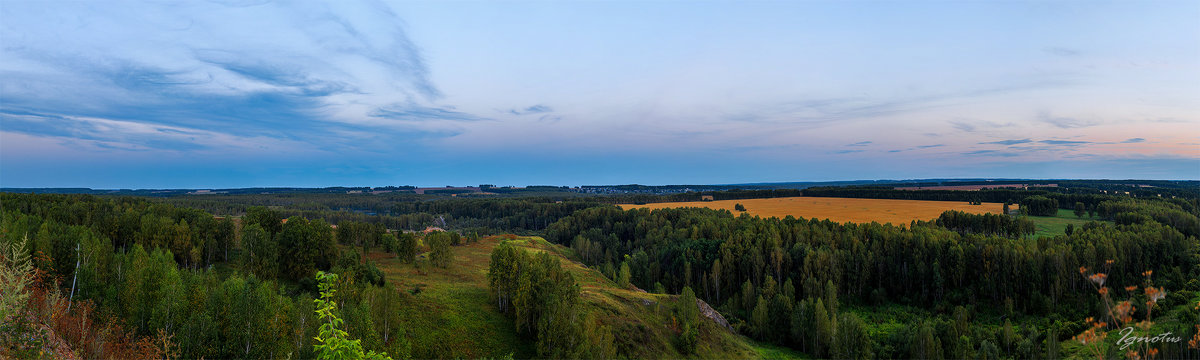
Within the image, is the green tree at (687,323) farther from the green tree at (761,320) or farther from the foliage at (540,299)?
the foliage at (540,299)

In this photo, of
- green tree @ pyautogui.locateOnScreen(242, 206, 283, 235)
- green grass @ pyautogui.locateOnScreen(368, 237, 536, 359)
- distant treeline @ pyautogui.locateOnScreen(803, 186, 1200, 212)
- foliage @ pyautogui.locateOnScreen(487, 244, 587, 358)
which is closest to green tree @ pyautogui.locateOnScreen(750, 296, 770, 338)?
foliage @ pyautogui.locateOnScreen(487, 244, 587, 358)

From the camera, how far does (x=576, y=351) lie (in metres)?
43.4

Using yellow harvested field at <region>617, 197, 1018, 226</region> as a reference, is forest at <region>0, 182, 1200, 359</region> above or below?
below

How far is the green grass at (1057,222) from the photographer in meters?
89.1

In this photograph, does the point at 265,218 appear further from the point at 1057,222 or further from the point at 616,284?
the point at 1057,222

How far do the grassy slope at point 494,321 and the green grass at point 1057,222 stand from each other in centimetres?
6755

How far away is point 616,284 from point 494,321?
35985 mm

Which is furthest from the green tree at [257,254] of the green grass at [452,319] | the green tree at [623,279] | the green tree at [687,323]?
the green tree at [623,279]

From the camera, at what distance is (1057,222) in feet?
331

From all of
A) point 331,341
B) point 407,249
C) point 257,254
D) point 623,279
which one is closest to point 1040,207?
point 623,279

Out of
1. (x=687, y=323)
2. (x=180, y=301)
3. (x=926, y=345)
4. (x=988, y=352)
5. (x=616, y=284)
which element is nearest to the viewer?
(x=180, y=301)

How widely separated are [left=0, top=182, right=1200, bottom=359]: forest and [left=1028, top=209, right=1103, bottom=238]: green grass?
131 inches

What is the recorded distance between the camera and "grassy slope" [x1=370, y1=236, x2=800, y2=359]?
150ft

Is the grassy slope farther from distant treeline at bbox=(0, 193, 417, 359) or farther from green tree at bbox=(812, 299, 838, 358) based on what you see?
distant treeline at bbox=(0, 193, 417, 359)
